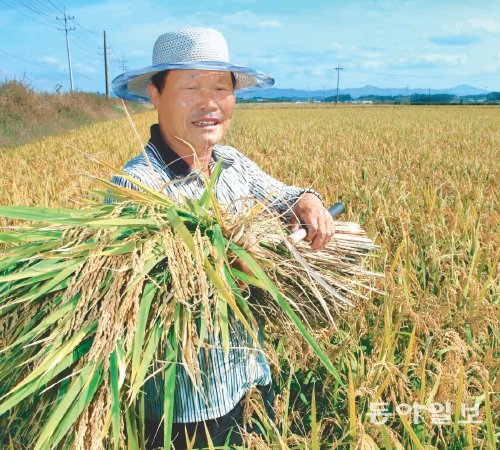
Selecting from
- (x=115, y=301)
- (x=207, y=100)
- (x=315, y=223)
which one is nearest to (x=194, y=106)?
(x=207, y=100)

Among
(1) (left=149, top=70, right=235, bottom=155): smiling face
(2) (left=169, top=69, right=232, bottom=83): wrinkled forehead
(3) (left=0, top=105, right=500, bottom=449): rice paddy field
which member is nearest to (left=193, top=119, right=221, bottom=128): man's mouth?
(1) (left=149, top=70, right=235, bottom=155): smiling face

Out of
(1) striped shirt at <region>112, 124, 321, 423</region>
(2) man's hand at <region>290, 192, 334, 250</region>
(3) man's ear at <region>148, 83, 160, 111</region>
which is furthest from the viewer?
(3) man's ear at <region>148, 83, 160, 111</region>

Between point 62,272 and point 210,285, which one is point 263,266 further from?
point 62,272

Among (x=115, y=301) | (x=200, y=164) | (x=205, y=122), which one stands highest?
(x=205, y=122)

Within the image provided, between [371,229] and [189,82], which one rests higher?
[189,82]

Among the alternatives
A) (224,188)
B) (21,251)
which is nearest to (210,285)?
(21,251)

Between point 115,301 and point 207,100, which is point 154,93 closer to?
point 207,100

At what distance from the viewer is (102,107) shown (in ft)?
90.4

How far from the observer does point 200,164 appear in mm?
1535

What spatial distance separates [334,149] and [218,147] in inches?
208

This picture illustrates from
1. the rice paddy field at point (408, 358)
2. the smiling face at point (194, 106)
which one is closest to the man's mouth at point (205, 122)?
the smiling face at point (194, 106)

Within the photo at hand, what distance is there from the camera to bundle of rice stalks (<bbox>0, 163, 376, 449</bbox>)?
93 cm

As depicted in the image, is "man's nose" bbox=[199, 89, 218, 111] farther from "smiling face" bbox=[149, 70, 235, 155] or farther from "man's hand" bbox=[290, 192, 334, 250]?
"man's hand" bbox=[290, 192, 334, 250]

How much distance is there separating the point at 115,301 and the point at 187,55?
867mm
